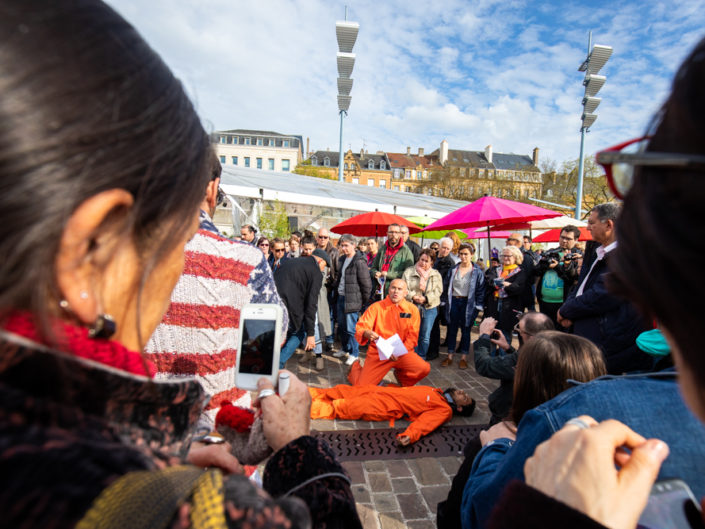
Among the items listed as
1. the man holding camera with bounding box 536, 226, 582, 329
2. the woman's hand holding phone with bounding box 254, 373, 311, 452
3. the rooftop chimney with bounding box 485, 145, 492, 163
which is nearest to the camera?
the woman's hand holding phone with bounding box 254, 373, 311, 452

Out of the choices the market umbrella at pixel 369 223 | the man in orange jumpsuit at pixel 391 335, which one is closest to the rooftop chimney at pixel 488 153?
the market umbrella at pixel 369 223

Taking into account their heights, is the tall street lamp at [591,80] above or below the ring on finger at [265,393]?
above

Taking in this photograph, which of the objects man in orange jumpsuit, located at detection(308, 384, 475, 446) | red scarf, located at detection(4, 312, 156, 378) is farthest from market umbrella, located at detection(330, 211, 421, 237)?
red scarf, located at detection(4, 312, 156, 378)

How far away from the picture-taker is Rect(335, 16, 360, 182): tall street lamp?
1427cm

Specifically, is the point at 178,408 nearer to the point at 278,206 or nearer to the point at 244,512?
the point at 244,512

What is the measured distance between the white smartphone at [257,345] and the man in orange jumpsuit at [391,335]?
3.71 metres

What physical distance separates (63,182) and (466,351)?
669 centimetres

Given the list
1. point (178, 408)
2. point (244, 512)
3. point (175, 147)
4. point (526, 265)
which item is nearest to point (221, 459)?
point (178, 408)

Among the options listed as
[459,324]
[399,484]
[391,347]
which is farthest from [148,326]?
[459,324]

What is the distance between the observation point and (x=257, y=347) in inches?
57.1

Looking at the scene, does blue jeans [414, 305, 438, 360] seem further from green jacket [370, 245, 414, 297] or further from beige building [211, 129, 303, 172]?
beige building [211, 129, 303, 172]

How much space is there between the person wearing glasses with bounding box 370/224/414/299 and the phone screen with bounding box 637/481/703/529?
6136 mm

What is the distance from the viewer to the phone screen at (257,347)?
141 centimetres

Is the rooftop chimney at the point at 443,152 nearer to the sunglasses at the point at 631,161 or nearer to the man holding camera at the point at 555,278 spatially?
the man holding camera at the point at 555,278
